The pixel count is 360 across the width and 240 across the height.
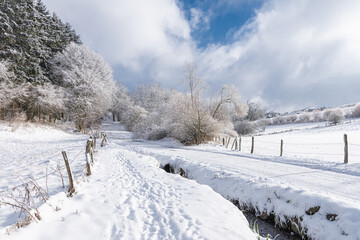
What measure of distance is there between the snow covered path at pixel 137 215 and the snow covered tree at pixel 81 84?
21716mm

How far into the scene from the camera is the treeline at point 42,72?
54.6ft

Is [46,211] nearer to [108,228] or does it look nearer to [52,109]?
[108,228]

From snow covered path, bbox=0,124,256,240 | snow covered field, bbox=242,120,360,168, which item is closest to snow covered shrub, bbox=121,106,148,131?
snow covered field, bbox=242,120,360,168

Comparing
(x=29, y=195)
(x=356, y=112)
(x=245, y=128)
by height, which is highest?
(x=356, y=112)

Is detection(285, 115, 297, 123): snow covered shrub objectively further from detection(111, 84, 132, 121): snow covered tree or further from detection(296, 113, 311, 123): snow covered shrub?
detection(111, 84, 132, 121): snow covered tree

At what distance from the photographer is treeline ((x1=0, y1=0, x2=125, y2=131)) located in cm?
1666

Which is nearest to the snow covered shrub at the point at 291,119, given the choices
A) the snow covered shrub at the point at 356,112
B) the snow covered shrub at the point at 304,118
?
the snow covered shrub at the point at 304,118

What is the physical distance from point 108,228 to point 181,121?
47.9 feet

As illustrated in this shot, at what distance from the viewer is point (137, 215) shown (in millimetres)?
3578

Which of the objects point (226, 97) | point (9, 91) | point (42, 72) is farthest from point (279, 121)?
point (9, 91)

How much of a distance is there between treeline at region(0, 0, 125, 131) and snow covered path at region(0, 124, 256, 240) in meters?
18.4

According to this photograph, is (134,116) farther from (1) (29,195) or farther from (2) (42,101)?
(1) (29,195)

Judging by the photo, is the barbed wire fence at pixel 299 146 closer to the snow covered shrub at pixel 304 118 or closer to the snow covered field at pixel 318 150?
the snow covered field at pixel 318 150

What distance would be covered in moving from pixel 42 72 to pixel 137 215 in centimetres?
2613
